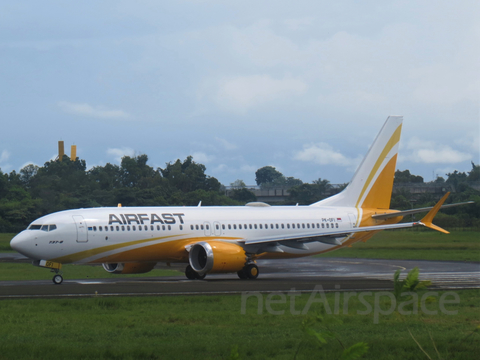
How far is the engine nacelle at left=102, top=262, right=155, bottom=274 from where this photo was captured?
32906mm

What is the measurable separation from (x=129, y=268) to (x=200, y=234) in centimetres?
422

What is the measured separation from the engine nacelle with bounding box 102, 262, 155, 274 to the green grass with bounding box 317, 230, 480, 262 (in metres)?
19.5

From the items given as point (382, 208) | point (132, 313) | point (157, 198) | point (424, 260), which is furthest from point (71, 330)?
point (157, 198)

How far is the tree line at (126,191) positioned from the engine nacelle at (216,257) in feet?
139

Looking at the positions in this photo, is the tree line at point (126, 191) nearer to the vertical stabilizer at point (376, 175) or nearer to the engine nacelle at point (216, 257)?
the vertical stabilizer at point (376, 175)

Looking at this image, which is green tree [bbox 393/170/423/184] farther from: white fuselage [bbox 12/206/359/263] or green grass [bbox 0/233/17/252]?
white fuselage [bbox 12/206/359/263]

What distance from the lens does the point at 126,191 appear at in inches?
3014

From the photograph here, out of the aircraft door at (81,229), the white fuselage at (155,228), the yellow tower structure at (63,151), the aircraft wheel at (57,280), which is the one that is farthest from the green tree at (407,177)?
the aircraft wheel at (57,280)

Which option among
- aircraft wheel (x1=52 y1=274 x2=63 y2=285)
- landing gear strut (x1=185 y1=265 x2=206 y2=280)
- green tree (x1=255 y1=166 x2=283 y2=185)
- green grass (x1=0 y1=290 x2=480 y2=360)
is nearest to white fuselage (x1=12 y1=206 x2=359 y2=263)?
landing gear strut (x1=185 y1=265 x2=206 y2=280)

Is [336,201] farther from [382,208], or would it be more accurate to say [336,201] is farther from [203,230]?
[203,230]

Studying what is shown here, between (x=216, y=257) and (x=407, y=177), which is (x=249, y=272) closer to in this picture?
(x=216, y=257)

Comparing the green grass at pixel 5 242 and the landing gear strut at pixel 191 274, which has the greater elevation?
the green grass at pixel 5 242

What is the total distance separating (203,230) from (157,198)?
44903 mm

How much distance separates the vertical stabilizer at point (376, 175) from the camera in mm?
37938
